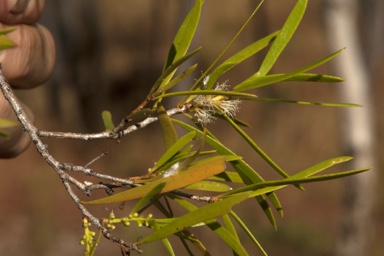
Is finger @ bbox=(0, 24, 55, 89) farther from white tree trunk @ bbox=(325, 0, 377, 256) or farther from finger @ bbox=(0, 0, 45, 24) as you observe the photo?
white tree trunk @ bbox=(325, 0, 377, 256)


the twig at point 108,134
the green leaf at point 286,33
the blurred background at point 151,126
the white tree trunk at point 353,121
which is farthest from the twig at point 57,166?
the blurred background at point 151,126

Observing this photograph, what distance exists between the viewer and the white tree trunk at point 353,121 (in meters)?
2.62

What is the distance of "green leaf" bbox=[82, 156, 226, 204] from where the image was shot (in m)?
0.35

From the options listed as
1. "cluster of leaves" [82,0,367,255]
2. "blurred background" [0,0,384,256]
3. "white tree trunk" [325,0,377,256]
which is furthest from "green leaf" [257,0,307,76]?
"blurred background" [0,0,384,256]

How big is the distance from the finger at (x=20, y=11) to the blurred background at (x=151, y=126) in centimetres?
231

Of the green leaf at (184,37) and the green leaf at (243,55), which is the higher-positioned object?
the green leaf at (184,37)

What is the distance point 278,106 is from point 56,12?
139 cm

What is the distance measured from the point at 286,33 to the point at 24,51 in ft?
0.79

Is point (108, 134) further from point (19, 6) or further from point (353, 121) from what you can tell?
point (353, 121)

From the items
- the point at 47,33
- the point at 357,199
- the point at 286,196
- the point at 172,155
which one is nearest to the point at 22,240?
the point at 286,196

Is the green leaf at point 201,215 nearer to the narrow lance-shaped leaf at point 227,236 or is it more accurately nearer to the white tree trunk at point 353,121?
the narrow lance-shaped leaf at point 227,236

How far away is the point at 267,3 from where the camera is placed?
5262 mm

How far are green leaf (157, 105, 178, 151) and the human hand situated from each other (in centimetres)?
19

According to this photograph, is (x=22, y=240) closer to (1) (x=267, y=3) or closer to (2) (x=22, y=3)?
(1) (x=267, y=3)
